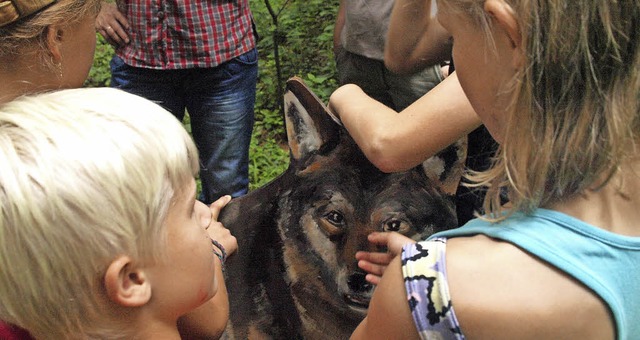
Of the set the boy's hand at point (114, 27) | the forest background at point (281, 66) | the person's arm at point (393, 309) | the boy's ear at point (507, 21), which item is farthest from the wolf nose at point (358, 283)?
the forest background at point (281, 66)

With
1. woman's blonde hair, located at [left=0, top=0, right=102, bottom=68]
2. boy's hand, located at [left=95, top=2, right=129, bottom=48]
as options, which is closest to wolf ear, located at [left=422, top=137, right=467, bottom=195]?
woman's blonde hair, located at [left=0, top=0, right=102, bottom=68]

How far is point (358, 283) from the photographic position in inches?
71.4

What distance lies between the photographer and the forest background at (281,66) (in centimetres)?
444

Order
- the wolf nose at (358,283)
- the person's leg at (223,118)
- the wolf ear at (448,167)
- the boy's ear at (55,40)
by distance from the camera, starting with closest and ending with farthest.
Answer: the boy's ear at (55,40) → the wolf ear at (448,167) → the wolf nose at (358,283) → the person's leg at (223,118)

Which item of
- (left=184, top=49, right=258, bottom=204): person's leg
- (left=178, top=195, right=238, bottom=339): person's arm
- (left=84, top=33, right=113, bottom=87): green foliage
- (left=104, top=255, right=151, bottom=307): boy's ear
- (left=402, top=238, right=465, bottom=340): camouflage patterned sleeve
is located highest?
(left=402, top=238, right=465, bottom=340): camouflage patterned sleeve

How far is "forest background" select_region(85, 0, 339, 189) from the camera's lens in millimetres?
4438

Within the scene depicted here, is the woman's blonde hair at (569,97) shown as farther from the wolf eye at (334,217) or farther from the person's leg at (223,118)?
the person's leg at (223,118)

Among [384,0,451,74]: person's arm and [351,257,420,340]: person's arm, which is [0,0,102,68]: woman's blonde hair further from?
[351,257,420,340]: person's arm

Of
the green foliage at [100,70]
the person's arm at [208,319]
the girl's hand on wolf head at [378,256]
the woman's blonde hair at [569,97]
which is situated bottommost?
the green foliage at [100,70]

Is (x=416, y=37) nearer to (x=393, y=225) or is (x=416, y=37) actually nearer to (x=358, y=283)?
(x=393, y=225)

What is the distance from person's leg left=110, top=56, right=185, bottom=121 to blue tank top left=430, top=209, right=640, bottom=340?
200cm

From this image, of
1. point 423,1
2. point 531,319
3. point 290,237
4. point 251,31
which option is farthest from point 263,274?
point 251,31

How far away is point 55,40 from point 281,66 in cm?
362

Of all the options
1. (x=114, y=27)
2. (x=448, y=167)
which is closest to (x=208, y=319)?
(x=448, y=167)
